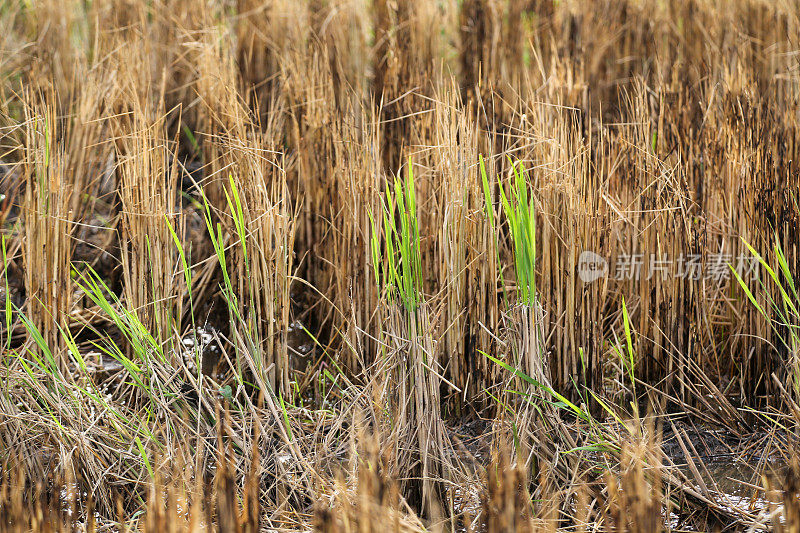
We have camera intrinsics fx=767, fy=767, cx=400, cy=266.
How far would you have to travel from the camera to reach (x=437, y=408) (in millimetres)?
1553

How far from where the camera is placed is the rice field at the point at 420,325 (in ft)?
5.02

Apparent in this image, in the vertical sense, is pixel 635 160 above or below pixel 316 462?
above

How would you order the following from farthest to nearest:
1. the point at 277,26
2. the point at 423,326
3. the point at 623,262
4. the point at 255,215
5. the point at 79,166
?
the point at 277,26, the point at 79,166, the point at 623,262, the point at 255,215, the point at 423,326

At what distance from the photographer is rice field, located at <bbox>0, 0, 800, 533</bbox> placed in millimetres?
1530

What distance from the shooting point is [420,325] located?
1.52 m

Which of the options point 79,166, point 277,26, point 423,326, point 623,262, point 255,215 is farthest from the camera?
point 277,26

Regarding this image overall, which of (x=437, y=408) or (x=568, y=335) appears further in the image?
(x=568, y=335)

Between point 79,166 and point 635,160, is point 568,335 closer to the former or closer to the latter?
point 635,160

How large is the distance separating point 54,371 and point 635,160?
1526mm

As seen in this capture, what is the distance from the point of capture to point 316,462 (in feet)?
5.26

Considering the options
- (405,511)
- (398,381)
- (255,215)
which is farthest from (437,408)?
(255,215)

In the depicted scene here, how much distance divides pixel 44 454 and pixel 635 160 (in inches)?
62.6

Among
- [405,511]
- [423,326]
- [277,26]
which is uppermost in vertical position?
[277,26]

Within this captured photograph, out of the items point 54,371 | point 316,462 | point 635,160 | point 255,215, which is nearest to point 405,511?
point 316,462
